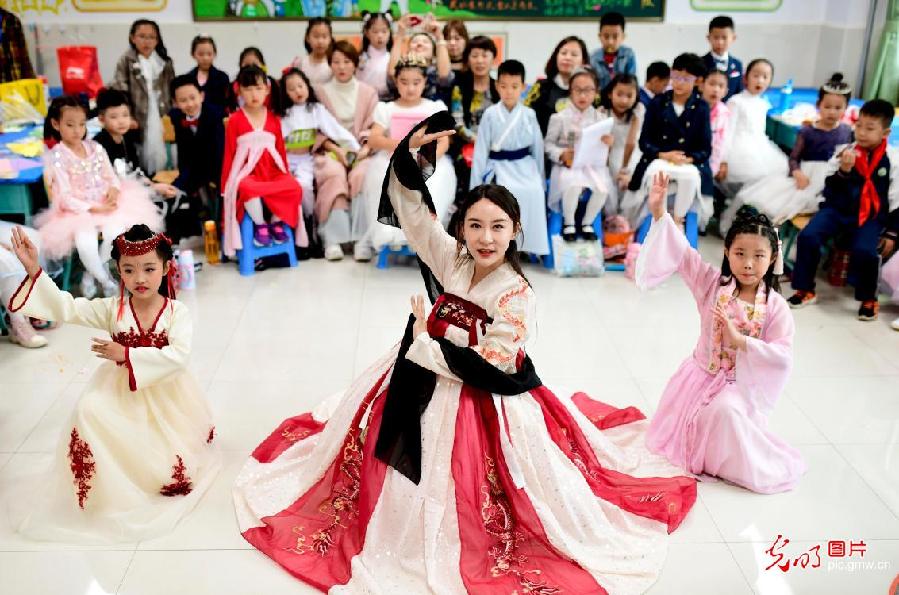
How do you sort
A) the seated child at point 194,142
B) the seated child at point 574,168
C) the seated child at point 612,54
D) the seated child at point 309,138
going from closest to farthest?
the seated child at point 574,168 → the seated child at point 194,142 → the seated child at point 309,138 → the seated child at point 612,54

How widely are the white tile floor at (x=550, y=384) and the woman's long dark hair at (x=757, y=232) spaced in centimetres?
72

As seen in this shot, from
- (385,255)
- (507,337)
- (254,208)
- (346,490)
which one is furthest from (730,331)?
(254,208)

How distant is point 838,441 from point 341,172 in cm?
324

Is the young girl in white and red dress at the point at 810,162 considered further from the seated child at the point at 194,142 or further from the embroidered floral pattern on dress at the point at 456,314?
the seated child at the point at 194,142

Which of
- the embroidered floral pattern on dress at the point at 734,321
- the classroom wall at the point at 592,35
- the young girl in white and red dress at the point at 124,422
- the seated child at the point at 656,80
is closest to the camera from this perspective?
the young girl in white and red dress at the point at 124,422

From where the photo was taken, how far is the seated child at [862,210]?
14.9ft

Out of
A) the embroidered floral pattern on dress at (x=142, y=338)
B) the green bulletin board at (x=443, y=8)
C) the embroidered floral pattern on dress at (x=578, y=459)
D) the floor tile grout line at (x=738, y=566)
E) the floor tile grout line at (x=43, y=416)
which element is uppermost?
the green bulletin board at (x=443, y=8)

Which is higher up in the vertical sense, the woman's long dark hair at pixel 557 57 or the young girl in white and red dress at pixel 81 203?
the woman's long dark hair at pixel 557 57

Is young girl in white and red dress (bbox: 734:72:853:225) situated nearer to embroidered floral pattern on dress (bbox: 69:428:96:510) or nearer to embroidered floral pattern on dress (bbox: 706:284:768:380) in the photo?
embroidered floral pattern on dress (bbox: 706:284:768:380)

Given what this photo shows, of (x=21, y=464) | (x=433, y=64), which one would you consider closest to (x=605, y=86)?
→ (x=433, y=64)

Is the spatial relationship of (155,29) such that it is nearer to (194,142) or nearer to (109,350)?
(194,142)

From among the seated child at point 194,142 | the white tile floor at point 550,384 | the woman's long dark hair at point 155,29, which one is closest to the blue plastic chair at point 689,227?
the white tile floor at point 550,384

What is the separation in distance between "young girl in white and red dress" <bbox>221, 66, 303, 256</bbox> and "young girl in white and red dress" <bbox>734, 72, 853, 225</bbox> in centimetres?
276

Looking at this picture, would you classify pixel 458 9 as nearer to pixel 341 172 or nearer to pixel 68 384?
pixel 341 172
